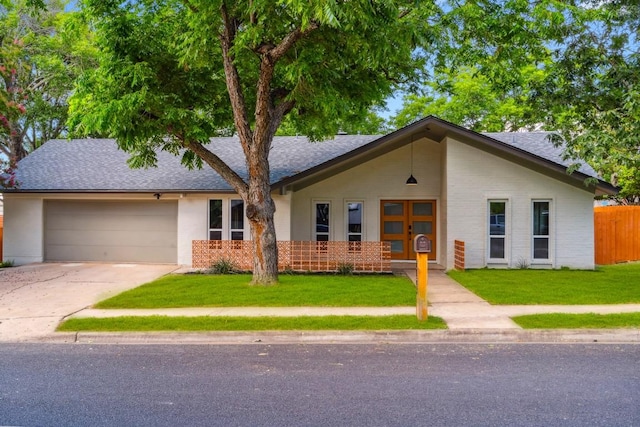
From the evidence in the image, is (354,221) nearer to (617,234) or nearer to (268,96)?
(268,96)

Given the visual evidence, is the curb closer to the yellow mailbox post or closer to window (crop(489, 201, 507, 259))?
the yellow mailbox post

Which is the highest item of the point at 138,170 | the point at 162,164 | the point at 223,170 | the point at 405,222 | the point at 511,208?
A: the point at 162,164

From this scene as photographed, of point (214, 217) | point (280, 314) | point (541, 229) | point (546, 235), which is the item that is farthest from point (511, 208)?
point (214, 217)

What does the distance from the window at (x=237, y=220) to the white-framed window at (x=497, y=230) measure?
821 cm

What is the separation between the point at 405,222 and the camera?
17.0m

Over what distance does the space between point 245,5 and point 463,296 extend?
7.81m

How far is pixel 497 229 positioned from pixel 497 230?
3cm

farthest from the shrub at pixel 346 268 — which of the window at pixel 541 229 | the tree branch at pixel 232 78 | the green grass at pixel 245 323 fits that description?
the window at pixel 541 229

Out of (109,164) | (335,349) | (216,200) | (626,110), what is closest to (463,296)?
(335,349)

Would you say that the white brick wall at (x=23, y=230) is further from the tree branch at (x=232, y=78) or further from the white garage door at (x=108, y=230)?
the tree branch at (x=232, y=78)

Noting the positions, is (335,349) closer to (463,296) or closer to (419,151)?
(463,296)

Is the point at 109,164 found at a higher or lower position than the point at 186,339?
higher

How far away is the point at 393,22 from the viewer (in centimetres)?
915

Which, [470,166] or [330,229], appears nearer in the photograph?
[470,166]
